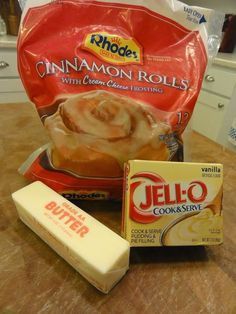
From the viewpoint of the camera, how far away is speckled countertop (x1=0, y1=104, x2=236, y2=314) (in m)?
0.26

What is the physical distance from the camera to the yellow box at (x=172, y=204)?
299 mm

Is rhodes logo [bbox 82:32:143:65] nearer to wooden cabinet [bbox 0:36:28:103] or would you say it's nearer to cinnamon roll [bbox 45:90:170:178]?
cinnamon roll [bbox 45:90:170:178]

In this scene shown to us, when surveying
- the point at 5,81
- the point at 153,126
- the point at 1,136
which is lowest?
the point at 5,81

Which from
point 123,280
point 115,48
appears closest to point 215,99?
point 115,48

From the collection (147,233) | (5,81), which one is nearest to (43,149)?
(147,233)

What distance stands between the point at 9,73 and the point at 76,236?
122cm

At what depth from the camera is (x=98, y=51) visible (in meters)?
0.38

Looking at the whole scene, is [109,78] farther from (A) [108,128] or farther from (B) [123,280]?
(B) [123,280]

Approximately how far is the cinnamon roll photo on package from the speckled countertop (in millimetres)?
97

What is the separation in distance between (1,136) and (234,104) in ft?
3.55

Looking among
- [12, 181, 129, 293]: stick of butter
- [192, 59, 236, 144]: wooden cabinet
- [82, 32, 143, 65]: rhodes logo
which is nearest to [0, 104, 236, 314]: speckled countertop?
[12, 181, 129, 293]: stick of butter

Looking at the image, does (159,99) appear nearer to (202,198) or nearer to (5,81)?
(202,198)

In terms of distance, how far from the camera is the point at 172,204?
0.30m

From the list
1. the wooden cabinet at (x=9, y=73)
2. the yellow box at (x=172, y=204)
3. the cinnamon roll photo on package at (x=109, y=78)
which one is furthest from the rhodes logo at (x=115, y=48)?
the wooden cabinet at (x=9, y=73)
